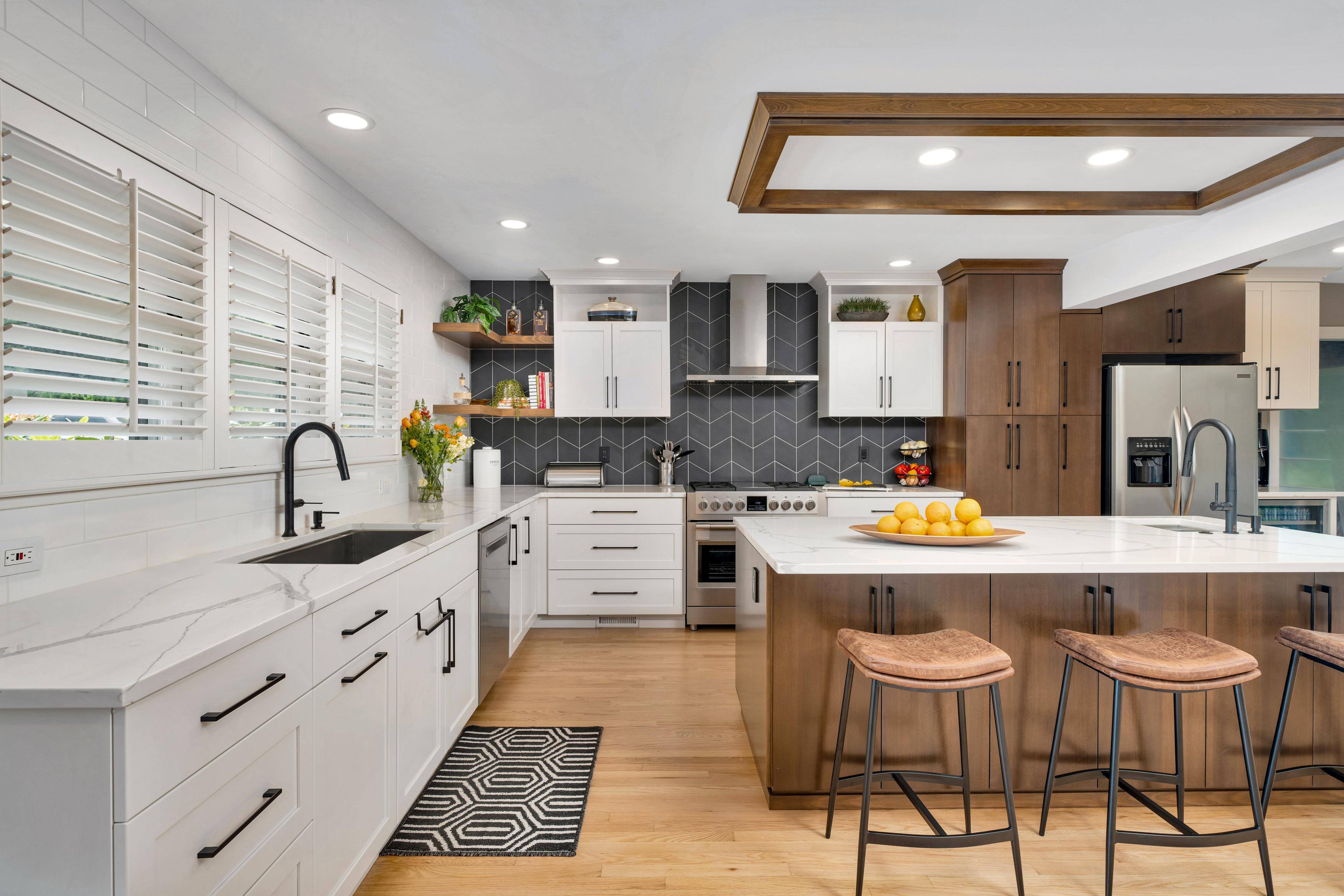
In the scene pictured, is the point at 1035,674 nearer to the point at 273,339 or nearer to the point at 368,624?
the point at 368,624

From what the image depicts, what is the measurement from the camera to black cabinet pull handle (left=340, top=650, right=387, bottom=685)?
5.10 ft

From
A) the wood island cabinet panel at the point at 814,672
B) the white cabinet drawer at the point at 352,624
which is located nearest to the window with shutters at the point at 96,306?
the white cabinet drawer at the point at 352,624

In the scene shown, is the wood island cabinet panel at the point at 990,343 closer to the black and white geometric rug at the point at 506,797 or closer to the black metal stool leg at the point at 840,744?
the black metal stool leg at the point at 840,744

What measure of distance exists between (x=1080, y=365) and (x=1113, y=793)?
320cm

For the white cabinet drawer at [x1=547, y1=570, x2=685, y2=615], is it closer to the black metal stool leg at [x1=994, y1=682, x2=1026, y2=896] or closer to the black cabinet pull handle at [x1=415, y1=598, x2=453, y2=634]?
the black cabinet pull handle at [x1=415, y1=598, x2=453, y2=634]

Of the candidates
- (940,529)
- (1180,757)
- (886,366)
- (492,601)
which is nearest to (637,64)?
(940,529)

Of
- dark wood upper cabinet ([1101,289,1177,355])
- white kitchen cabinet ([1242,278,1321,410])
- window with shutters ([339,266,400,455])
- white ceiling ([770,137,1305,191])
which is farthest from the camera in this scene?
white kitchen cabinet ([1242,278,1321,410])

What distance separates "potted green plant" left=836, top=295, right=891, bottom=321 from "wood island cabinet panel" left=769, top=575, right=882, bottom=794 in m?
2.81

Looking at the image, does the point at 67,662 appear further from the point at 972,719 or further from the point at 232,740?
the point at 972,719

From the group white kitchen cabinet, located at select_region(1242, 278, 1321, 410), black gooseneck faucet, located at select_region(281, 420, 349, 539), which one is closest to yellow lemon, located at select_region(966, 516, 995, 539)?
black gooseneck faucet, located at select_region(281, 420, 349, 539)

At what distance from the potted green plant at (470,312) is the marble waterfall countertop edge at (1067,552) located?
7.75 ft

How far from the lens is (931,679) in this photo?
1.66 m

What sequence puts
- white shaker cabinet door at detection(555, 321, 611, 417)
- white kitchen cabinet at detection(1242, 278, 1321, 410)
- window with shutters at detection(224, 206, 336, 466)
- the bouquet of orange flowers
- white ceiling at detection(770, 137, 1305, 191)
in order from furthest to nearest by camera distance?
white shaker cabinet door at detection(555, 321, 611, 417), white kitchen cabinet at detection(1242, 278, 1321, 410), the bouquet of orange flowers, white ceiling at detection(770, 137, 1305, 191), window with shutters at detection(224, 206, 336, 466)

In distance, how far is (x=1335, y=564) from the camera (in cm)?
187
